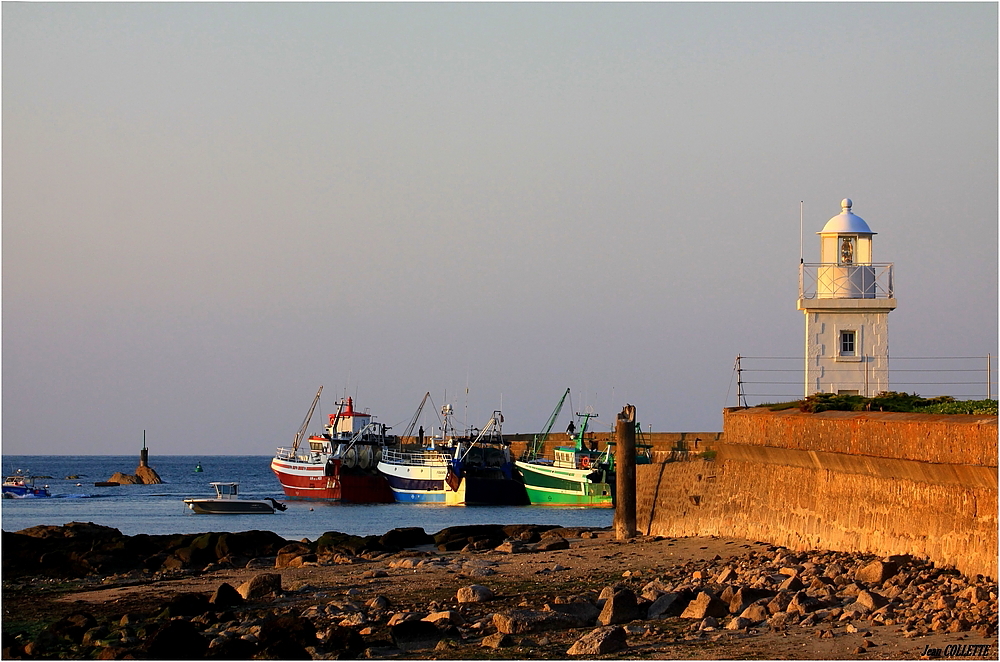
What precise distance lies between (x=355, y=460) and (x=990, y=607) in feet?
171

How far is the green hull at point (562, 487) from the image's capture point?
2126 inches

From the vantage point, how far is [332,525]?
4391 centimetres

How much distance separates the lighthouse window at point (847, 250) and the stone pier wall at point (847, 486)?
5842 millimetres

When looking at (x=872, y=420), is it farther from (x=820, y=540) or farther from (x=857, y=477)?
(x=820, y=540)

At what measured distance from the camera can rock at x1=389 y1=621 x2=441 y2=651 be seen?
12.1 meters

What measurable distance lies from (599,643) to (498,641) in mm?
1095

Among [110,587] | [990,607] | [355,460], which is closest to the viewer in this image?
[990,607]

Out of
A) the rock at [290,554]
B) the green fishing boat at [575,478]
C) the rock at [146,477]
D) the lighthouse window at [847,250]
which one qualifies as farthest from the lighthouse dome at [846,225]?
the rock at [146,477]

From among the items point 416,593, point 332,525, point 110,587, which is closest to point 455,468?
point 332,525

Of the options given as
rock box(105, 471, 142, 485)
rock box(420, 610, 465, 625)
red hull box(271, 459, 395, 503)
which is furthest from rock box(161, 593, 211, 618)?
rock box(105, 471, 142, 485)

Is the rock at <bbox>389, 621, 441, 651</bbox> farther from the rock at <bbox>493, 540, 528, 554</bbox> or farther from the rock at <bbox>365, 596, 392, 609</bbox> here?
the rock at <bbox>493, 540, 528, 554</bbox>

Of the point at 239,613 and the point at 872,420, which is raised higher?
the point at 872,420

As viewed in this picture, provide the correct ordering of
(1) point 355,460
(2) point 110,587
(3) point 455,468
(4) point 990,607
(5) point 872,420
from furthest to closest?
1. (1) point 355,460
2. (3) point 455,468
3. (2) point 110,587
4. (5) point 872,420
5. (4) point 990,607

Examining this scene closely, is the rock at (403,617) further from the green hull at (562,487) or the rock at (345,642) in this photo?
the green hull at (562,487)
